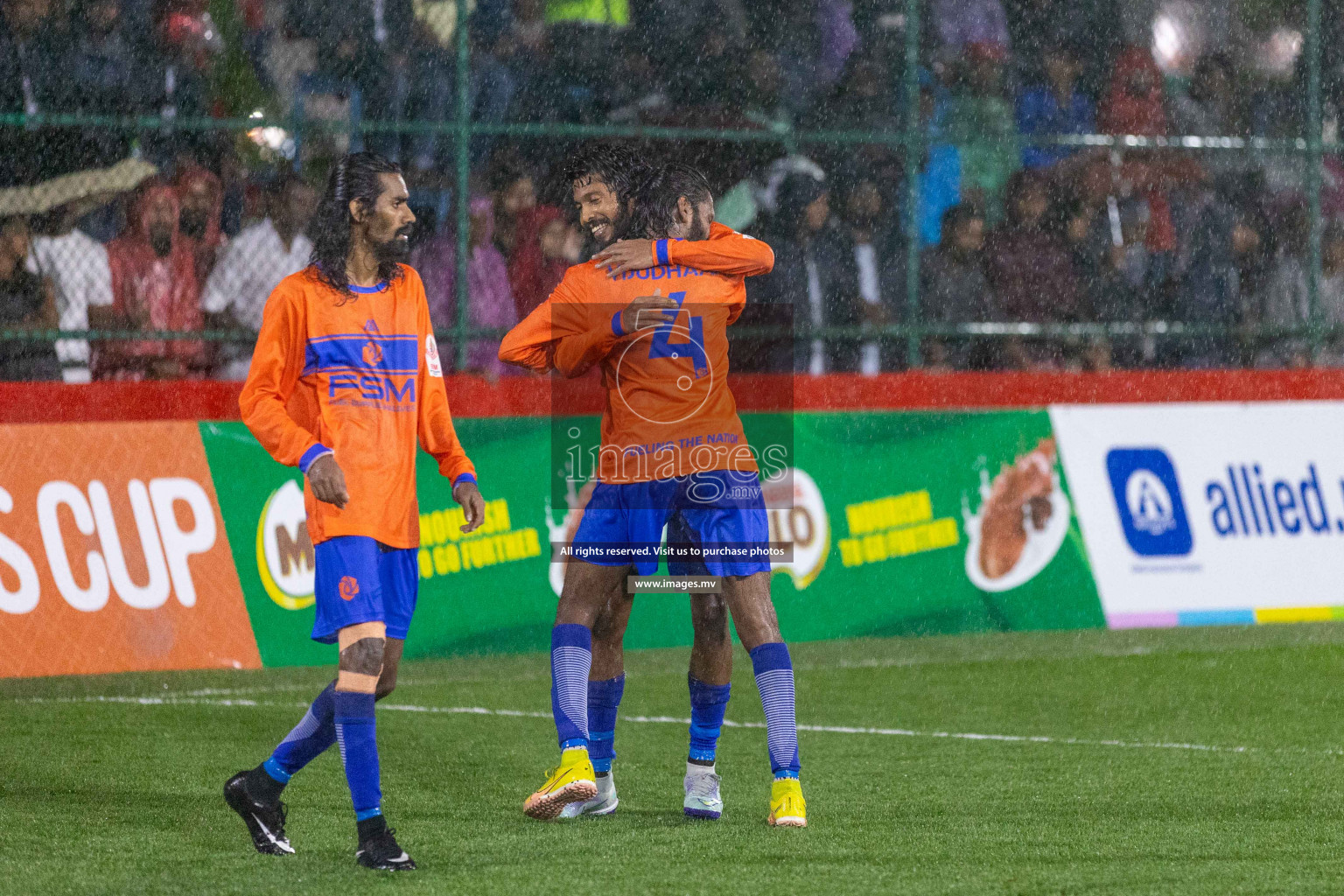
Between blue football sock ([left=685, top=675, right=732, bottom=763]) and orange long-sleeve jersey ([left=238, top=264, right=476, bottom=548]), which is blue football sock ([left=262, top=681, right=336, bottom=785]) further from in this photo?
blue football sock ([left=685, top=675, right=732, bottom=763])

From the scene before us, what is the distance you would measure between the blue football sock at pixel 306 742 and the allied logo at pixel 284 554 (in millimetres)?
3577

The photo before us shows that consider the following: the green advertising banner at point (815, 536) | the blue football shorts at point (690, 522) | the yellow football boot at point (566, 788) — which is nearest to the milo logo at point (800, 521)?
the green advertising banner at point (815, 536)

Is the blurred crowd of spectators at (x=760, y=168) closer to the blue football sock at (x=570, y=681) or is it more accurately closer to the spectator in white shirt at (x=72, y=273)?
the spectator in white shirt at (x=72, y=273)

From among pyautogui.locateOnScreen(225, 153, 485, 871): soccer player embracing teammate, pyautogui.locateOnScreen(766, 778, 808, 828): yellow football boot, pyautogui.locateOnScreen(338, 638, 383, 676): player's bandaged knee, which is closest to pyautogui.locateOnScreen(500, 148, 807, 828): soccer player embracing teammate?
pyautogui.locateOnScreen(766, 778, 808, 828): yellow football boot

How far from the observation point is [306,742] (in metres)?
4.75

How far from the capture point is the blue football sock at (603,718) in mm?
5375

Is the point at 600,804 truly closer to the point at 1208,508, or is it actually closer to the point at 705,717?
the point at 705,717

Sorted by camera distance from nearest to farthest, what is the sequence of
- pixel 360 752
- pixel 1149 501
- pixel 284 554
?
pixel 360 752 → pixel 284 554 → pixel 1149 501

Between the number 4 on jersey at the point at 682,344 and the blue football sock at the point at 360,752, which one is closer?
the blue football sock at the point at 360,752

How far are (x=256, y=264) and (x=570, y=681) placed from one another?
5.51 meters

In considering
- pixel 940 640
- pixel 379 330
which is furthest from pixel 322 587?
pixel 940 640

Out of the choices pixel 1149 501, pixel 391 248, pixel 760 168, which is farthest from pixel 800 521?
pixel 391 248

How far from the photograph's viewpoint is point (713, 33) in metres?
11.5

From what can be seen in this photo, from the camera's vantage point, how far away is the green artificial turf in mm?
4504
